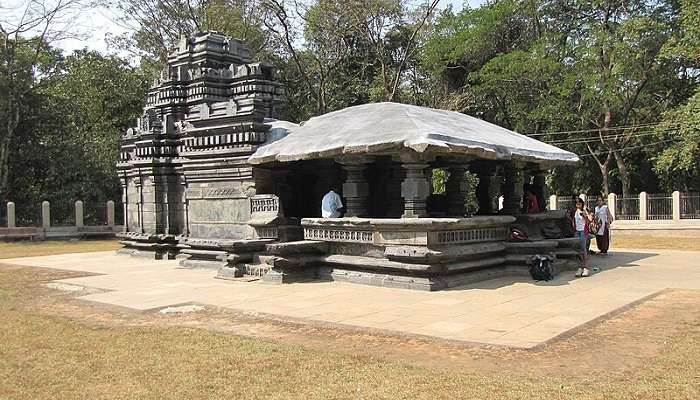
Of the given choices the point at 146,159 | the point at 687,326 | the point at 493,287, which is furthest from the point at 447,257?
the point at 146,159

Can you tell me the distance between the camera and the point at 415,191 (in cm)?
1012

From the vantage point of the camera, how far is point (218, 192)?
14.2 metres

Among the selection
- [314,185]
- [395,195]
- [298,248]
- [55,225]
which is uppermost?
[314,185]

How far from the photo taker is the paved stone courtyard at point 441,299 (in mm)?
7086

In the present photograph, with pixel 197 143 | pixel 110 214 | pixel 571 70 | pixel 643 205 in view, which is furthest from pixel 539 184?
pixel 110 214

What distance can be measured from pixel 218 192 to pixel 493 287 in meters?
6.91

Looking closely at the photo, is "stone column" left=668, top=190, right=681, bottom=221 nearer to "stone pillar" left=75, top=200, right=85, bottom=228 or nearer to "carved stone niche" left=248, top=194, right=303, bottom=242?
"carved stone niche" left=248, top=194, right=303, bottom=242

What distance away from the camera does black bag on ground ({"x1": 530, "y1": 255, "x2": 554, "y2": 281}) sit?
10633 millimetres

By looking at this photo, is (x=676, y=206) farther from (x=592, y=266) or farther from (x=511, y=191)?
(x=592, y=266)

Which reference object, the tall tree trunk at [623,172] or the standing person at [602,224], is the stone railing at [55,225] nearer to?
the standing person at [602,224]

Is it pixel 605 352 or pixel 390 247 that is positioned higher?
pixel 390 247

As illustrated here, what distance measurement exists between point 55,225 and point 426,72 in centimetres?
2098

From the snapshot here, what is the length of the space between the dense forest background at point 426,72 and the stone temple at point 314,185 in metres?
13.4

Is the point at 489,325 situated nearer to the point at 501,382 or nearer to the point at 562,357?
the point at 562,357
